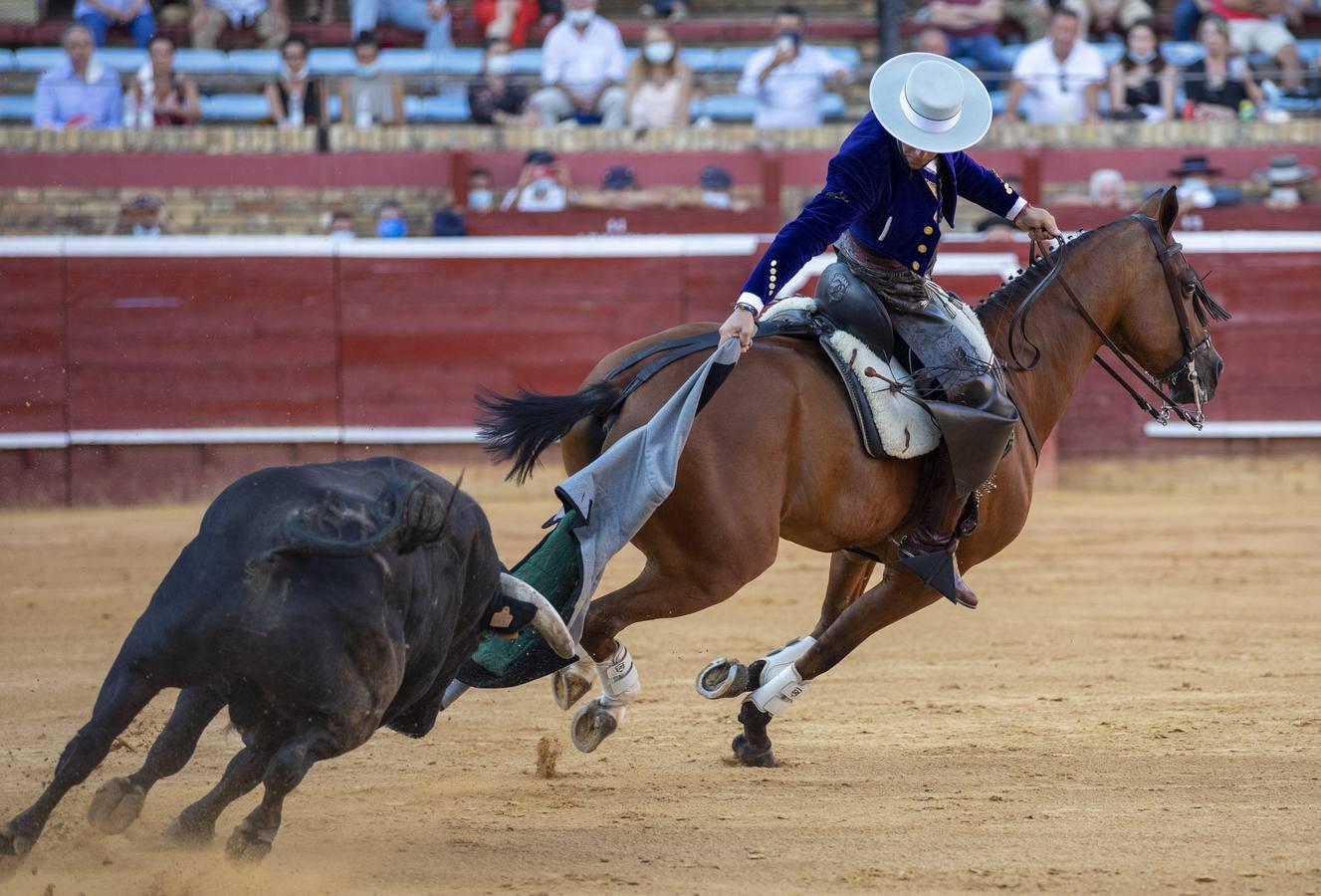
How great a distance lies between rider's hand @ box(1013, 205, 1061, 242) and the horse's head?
0.83ft

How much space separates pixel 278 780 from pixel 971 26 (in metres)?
10.4

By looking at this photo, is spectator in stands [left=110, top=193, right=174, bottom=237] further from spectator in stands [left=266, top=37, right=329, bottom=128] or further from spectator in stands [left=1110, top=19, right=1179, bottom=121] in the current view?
spectator in stands [left=1110, top=19, right=1179, bottom=121]

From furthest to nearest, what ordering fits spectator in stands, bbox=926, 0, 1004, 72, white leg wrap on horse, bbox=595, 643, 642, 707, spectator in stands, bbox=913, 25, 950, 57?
spectator in stands, bbox=926, 0, 1004, 72 < spectator in stands, bbox=913, 25, 950, 57 < white leg wrap on horse, bbox=595, 643, 642, 707

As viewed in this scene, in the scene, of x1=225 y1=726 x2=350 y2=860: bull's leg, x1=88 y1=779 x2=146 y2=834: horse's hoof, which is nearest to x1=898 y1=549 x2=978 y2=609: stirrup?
x1=225 y1=726 x2=350 y2=860: bull's leg

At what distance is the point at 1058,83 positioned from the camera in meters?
11.5

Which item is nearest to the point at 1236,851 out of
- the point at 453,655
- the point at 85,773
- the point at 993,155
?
the point at 453,655

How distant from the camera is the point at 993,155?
1119 centimetres

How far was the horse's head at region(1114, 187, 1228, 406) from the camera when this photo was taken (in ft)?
15.9

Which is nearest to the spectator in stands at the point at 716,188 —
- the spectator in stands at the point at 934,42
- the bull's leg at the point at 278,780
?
the spectator in stands at the point at 934,42

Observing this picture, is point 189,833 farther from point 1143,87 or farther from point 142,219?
point 1143,87

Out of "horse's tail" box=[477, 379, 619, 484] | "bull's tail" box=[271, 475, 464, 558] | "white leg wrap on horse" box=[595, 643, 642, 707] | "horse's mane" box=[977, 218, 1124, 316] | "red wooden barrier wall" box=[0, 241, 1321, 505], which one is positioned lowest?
"red wooden barrier wall" box=[0, 241, 1321, 505]

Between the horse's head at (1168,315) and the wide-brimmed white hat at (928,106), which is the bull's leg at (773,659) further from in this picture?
the wide-brimmed white hat at (928,106)

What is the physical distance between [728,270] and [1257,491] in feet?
12.9

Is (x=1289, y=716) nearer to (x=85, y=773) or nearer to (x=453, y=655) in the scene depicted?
(x=453, y=655)
